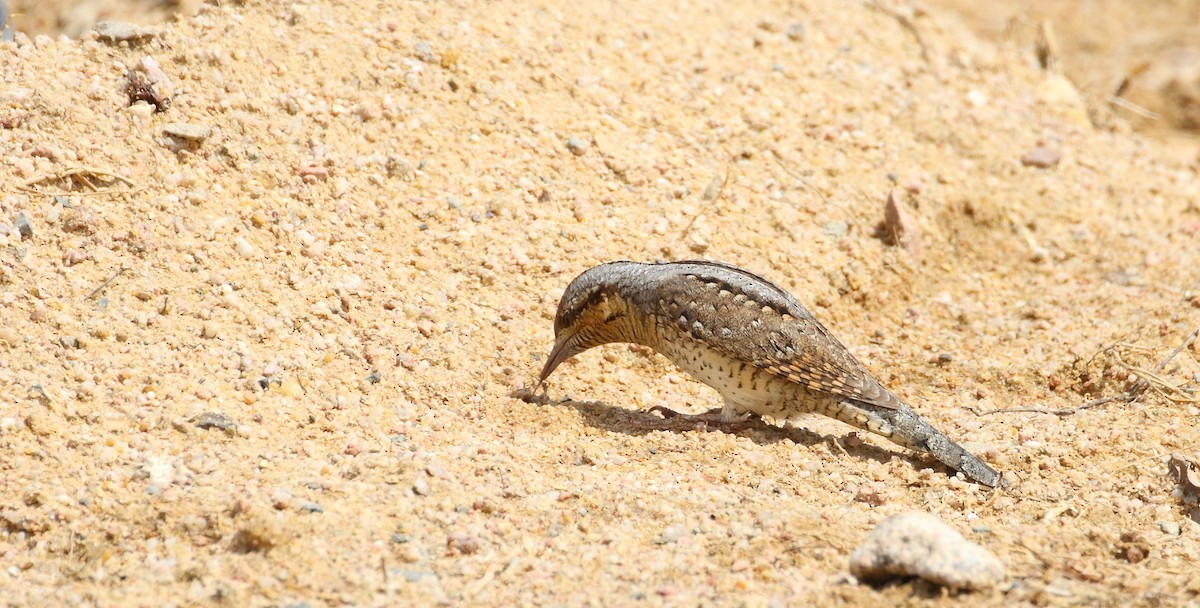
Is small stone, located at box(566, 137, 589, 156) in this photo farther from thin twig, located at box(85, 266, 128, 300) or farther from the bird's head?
thin twig, located at box(85, 266, 128, 300)

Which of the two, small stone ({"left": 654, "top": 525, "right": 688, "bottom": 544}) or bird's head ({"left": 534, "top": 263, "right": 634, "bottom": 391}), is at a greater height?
bird's head ({"left": 534, "top": 263, "right": 634, "bottom": 391})

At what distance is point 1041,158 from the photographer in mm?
8086

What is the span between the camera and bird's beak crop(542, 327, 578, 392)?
222 inches

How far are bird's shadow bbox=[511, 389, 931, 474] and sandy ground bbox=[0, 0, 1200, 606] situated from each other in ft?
0.09

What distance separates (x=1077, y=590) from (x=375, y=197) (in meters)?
3.98

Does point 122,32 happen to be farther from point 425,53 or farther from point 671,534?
point 671,534

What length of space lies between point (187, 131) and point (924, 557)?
4.20 m

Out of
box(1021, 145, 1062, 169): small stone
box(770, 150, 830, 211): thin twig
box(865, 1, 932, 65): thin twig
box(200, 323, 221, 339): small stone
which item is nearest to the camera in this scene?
box(200, 323, 221, 339): small stone

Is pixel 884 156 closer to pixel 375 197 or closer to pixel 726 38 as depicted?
pixel 726 38

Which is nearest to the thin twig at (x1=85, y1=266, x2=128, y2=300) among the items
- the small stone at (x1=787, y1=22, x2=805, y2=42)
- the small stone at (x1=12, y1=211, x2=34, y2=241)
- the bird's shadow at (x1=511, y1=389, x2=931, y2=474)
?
the small stone at (x1=12, y1=211, x2=34, y2=241)

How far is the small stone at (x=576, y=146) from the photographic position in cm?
693

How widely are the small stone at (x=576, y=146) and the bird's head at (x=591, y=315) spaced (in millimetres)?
1423

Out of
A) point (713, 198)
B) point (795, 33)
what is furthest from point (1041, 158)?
point (713, 198)

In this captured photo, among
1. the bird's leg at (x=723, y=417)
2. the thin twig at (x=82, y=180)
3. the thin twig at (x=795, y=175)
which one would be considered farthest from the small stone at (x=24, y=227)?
the thin twig at (x=795, y=175)
